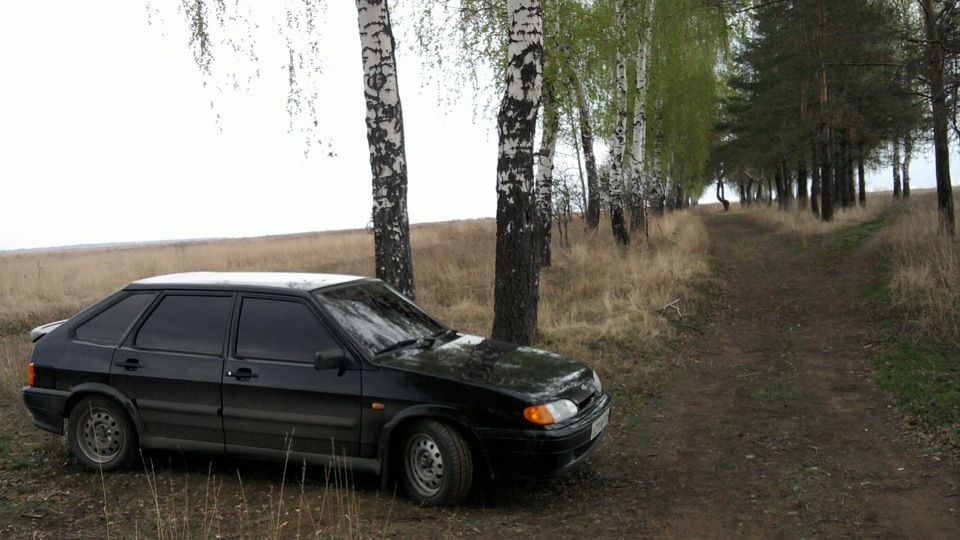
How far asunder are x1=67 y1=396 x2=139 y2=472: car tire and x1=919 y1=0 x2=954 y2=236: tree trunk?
43.9 feet

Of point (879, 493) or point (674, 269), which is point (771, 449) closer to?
point (879, 493)

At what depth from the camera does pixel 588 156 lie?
22938 mm

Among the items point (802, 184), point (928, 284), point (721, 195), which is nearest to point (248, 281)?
point (928, 284)

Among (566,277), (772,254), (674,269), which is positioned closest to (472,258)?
(566,277)

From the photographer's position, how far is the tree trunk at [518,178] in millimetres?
8836

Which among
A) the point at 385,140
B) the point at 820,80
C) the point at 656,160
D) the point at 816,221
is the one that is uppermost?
the point at 820,80

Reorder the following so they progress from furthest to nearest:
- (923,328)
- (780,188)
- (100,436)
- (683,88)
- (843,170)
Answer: (780,188) → (683,88) → (843,170) → (923,328) → (100,436)

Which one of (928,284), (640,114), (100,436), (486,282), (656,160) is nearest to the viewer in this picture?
(100,436)

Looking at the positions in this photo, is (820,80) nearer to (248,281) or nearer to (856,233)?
(856,233)

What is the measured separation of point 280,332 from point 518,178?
377 centimetres

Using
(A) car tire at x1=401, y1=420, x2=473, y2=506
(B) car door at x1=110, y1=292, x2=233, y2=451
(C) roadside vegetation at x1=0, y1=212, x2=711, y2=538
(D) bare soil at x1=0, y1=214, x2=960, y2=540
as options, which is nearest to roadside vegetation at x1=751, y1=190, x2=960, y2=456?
(D) bare soil at x1=0, y1=214, x2=960, y2=540

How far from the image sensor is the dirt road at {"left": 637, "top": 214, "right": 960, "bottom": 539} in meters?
5.14

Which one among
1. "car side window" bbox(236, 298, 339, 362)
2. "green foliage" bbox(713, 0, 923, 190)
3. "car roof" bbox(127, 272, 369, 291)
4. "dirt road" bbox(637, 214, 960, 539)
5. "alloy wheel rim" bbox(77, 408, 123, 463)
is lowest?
"dirt road" bbox(637, 214, 960, 539)

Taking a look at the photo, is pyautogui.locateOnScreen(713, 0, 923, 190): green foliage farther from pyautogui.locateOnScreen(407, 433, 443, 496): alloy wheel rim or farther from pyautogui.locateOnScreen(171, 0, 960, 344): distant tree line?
pyautogui.locateOnScreen(407, 433, 443, 496): alloy wheel rim
